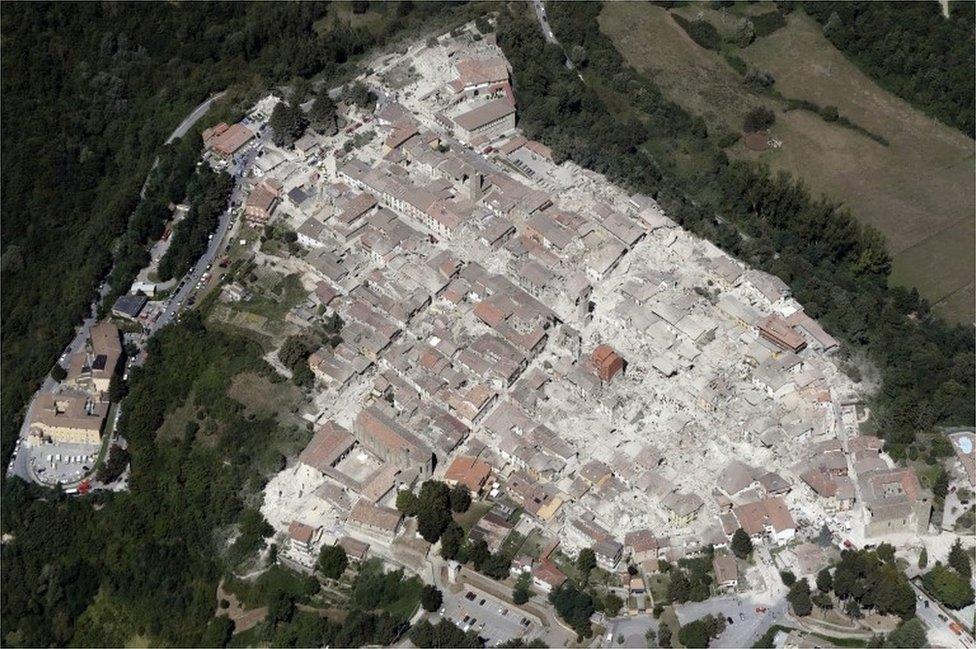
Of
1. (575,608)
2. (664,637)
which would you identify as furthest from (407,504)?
(664,637)

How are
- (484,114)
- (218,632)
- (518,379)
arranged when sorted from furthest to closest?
(484,114)
(518,379)
(218,632)

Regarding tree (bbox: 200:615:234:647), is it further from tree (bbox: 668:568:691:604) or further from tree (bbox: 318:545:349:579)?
tree (bbox: 668:568:691:604)

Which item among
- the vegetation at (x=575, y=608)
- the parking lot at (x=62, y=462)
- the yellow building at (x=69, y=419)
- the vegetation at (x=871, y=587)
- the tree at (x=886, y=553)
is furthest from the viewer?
the yellow building at (x=69, y=419)

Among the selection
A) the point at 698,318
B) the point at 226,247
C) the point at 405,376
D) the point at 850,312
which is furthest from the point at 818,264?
the point at 226,247

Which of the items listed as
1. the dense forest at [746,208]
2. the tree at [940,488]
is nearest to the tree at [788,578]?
the tree at [940,488]

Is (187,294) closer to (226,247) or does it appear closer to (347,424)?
(226,247)

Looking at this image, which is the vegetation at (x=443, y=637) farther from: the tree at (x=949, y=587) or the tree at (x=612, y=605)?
the tree at (x=949, y=587)

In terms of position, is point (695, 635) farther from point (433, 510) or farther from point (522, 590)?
point (433, 510)
